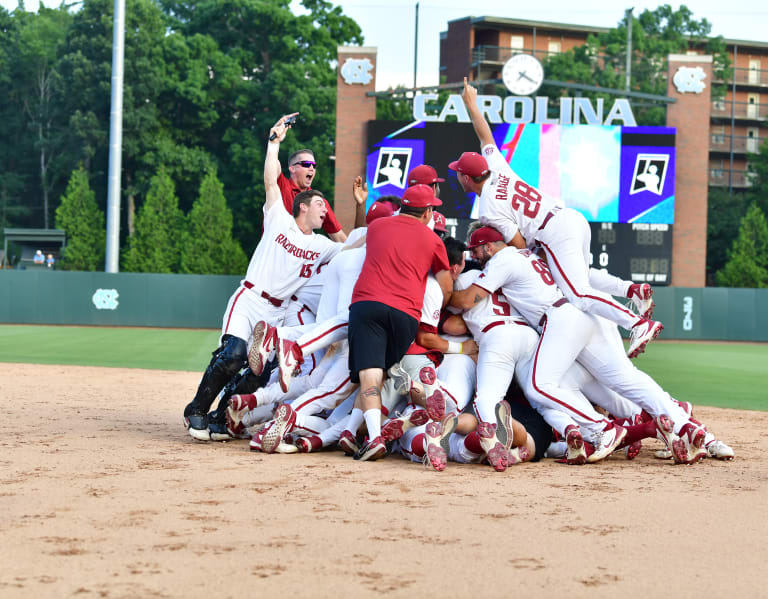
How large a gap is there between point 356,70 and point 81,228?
1644 centimetres

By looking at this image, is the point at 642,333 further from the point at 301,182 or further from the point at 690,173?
the point at 690,173

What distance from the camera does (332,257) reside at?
22.3ft

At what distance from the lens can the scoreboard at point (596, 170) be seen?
781 inches

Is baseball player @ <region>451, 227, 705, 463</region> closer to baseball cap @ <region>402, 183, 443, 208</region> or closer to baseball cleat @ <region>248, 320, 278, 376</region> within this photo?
baseball cap @ <region>402, 183, 443, 208</region>

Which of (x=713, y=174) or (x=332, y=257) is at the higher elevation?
(x=713, y=174)

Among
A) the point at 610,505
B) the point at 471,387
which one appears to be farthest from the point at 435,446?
the point at 610,505

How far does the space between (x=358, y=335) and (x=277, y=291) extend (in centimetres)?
115

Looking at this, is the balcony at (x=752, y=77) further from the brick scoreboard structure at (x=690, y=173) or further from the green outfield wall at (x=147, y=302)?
the green outfield wall at (x=147, y=302)

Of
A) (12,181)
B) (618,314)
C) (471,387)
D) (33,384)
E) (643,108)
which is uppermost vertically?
(643,108)

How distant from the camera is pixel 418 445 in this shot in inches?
228

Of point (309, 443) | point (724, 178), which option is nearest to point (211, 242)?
point (309, 443)

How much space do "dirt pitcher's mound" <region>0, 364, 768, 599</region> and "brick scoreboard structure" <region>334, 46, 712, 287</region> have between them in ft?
56.1

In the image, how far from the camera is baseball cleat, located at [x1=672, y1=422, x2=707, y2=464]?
5.87 metres

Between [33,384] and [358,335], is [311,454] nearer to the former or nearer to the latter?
[358,335]
